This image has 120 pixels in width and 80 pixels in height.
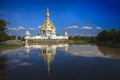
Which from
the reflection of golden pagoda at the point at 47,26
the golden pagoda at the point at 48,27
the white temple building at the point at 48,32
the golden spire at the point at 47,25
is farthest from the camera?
the golden spire at the point at 47,25

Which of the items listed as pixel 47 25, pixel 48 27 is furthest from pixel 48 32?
pixel 47 25

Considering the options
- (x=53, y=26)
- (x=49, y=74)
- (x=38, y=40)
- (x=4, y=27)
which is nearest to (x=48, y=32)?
(x=53, y=26)

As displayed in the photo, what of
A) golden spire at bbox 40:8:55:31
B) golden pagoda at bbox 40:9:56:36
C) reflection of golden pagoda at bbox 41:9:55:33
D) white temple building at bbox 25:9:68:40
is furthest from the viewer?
golden spire at bbox 40:8:55:31

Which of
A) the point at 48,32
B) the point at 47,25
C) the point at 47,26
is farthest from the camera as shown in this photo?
the point at 47,25

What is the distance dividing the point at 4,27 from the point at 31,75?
33.8 metres

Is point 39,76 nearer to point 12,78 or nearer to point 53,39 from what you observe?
point 12,78

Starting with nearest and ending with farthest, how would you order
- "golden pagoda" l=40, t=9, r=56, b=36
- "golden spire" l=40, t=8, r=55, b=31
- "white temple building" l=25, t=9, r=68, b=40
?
"white temple building" l=25, t=9, r=68, b=40 < "golden pagoda" l=40, t=9, r=56, b=36 < "golden spire" l=40, t=8, r=55, b=31

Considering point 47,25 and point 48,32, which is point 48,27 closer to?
point 47,25

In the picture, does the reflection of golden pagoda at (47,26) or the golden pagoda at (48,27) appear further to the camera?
the reflection of golden pagoda at (47,26)

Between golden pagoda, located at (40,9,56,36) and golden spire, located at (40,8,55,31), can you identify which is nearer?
golden pagoda, located at (40,9,56,36)

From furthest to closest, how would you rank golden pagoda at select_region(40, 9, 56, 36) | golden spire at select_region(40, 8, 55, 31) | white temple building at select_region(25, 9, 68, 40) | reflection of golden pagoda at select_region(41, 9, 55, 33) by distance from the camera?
1. golden spire at select_region(40, 8, 55, 31)
2. reflection of golden pagoda at select_region(41, 9, 55, 33)
3. golden pagoda at select_region(40, 9, 56, 36)
4. white temple building at select_region(25, 9, 68, 40)

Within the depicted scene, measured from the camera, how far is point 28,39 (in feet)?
219

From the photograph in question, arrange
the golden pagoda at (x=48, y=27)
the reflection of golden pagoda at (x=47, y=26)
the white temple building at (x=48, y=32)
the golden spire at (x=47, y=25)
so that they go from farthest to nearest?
the golden spire at (x=47, y=25) → the reflection of golden pagoda at (x=47, y=26) → the golden pagoda at (x=48, y=27) → the white temple building at (x=48, y=32)

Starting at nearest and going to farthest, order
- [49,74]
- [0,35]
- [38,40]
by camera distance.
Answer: [49,74]
[0,35]
[38,40]
